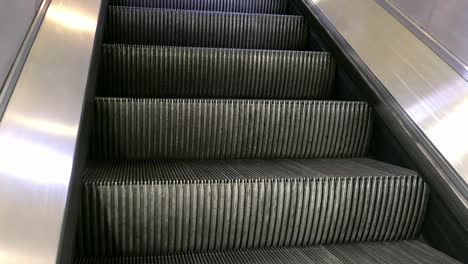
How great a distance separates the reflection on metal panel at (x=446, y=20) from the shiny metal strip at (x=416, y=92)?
6 centimetres

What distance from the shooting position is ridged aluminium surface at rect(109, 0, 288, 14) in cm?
321

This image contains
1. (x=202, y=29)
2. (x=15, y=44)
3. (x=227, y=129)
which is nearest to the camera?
(x=15, y=44)

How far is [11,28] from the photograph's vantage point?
127 cm

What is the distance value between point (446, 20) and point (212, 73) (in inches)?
38.8

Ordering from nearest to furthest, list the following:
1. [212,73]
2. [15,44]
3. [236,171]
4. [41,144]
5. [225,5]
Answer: [41,144] < [15,44] < [236,171] < [212,73] < [225,5]

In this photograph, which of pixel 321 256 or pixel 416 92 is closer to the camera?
pixel 321 256

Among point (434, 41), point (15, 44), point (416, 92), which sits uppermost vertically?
point (15, 44)

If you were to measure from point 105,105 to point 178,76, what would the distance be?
492 millimetres

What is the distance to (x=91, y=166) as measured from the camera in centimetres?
171

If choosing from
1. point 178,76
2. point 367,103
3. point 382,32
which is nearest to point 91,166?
point 178,76

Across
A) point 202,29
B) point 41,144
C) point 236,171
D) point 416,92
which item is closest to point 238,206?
point 236,171

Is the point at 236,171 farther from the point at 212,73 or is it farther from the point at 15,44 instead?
the point at 15,44

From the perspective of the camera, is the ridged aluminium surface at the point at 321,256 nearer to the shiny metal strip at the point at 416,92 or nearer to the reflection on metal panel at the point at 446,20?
the shiny metal strip at the point at 416,92

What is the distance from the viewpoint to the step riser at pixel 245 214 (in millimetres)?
1524
